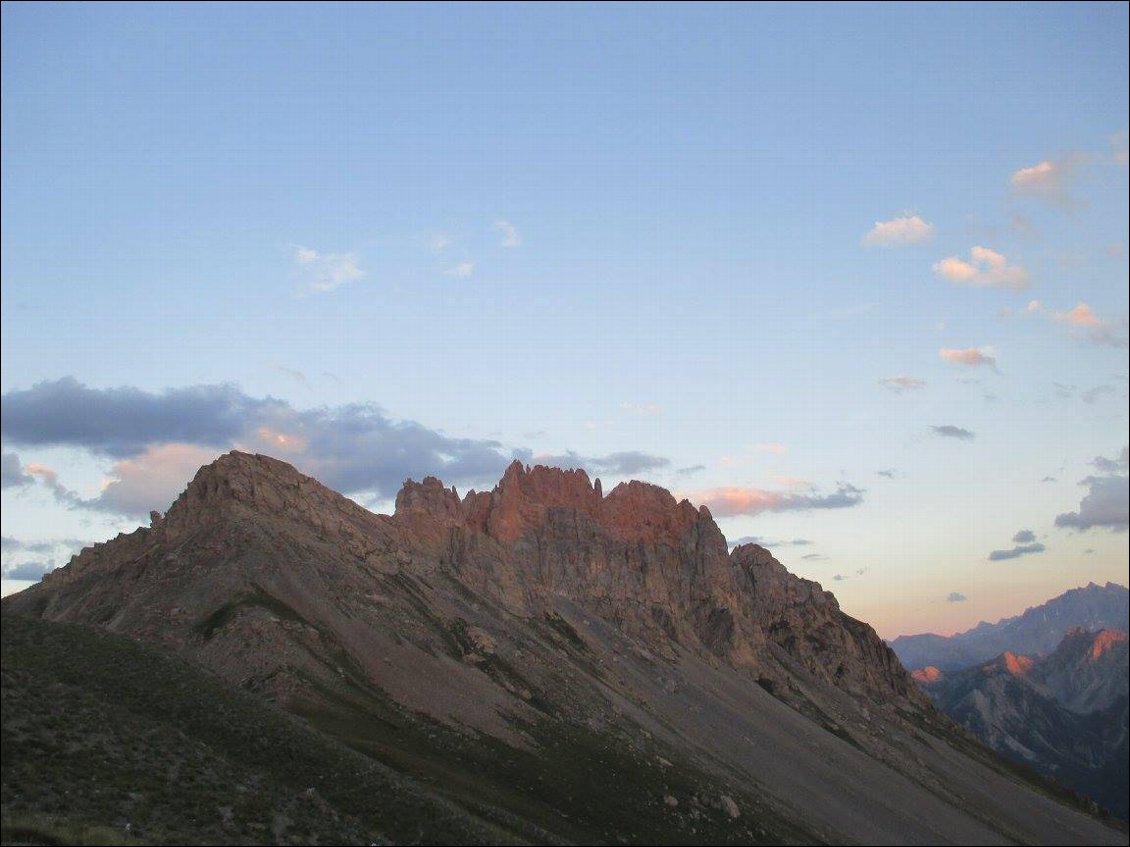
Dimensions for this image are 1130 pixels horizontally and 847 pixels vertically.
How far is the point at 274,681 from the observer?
76438 mm

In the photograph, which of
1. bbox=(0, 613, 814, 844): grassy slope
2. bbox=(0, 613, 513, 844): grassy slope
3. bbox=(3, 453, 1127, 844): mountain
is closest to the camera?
bbox=(0, 613, 513, 844): grassy slope

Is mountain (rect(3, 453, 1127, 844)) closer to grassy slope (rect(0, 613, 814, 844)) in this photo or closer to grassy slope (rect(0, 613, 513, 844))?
grassy slope (rect(0, 613, 814, 844))

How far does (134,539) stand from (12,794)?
286ft

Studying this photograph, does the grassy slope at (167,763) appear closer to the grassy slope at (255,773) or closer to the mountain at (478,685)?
the grassy slope at (255,773)

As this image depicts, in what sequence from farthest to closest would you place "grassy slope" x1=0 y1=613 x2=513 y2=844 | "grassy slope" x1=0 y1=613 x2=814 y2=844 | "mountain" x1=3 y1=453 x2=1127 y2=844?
"mountain" x1=3 y1=453 x2=1127 y2=844 < "grassy slope" x1=0 y1=613 x2=814 y2=844 < "grassy slope" x1=0 y1=613 x2=513 y2=844

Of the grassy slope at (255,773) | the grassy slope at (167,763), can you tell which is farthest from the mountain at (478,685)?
the grassy slope at (167,763)

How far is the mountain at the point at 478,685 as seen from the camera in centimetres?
7538

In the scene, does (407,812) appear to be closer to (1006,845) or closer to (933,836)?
(933,836)

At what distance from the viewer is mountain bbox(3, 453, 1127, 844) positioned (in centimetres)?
7538

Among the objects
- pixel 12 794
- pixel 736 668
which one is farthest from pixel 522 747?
pixel 736 668

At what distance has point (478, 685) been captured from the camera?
101 m

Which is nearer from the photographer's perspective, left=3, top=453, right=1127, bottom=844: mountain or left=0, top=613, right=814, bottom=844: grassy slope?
left=0, top=613, right=814, bottom=844: grassy slope

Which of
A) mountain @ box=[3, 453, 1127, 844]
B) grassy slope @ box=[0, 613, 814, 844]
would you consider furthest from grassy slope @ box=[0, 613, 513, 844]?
mountain @ box=[3, 453, 1127, 844]

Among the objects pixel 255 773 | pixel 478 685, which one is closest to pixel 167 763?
pixel 255 773
